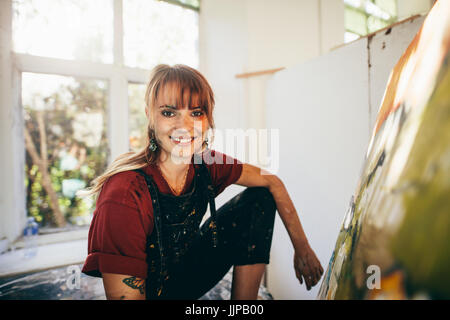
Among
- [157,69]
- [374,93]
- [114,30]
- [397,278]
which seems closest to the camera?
[397,278]

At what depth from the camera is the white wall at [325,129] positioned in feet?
3.07

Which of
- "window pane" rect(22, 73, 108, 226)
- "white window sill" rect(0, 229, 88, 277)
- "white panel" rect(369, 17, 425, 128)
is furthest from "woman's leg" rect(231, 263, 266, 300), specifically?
"window pane" rect(22, 73, 108, 226)

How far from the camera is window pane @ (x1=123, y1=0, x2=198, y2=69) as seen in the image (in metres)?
1.66

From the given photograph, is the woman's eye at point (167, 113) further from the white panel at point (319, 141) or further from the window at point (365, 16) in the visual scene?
the window at point (365, 16)

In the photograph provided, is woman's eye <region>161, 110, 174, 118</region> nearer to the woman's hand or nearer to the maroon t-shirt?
the maroon t-shirt

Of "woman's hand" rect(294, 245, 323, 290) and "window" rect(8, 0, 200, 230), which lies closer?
"woman's hand" rect(294, 245, 323, 290)

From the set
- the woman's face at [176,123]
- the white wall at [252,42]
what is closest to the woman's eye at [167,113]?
the woman's face at [176,123]

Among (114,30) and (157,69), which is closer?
(157,69)

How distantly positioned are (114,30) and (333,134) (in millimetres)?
1543

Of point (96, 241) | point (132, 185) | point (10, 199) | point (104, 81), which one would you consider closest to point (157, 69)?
point (132, 185)

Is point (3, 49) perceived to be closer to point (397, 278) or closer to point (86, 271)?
point (86, 271)

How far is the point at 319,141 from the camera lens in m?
1.19

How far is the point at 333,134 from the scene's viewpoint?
1113 millimetres

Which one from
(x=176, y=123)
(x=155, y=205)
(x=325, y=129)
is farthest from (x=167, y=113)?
(x=325, y=129)
